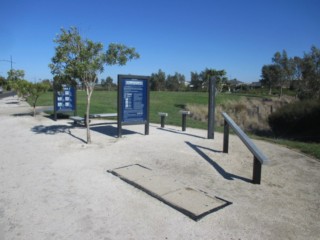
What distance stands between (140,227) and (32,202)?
5.98ft

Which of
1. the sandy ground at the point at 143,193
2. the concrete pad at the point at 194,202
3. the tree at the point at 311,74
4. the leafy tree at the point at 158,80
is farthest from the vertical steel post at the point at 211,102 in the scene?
the leafy tree at the point at 158,80

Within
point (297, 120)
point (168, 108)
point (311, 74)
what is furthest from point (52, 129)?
point (311, 74)

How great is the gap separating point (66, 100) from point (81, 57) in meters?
6.36

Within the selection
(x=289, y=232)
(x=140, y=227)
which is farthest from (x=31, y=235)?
(x=289, y=232)

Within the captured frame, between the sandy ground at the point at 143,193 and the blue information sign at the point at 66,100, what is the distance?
499 centimetres

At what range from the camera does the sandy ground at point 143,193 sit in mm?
3520

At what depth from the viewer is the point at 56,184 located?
5.05m

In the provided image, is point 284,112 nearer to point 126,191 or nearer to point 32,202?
point 126,191

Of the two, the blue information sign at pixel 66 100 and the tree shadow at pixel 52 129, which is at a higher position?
the blue information sign at pixel 66 100

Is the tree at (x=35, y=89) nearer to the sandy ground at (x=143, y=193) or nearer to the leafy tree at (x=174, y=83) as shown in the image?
the sandy ground at (x=143, y=193)

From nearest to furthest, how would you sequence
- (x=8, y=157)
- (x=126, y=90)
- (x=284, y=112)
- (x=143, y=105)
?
(x=8, y=157)
(x=126, y=90)
(x=143, y=105)
(x=284, y=112)

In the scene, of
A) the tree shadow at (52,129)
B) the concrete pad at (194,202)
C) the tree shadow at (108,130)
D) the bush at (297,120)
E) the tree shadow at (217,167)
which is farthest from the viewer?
the bush at (297,120)

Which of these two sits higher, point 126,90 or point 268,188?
point 126,90

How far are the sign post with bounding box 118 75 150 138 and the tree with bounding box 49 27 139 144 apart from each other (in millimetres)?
932
